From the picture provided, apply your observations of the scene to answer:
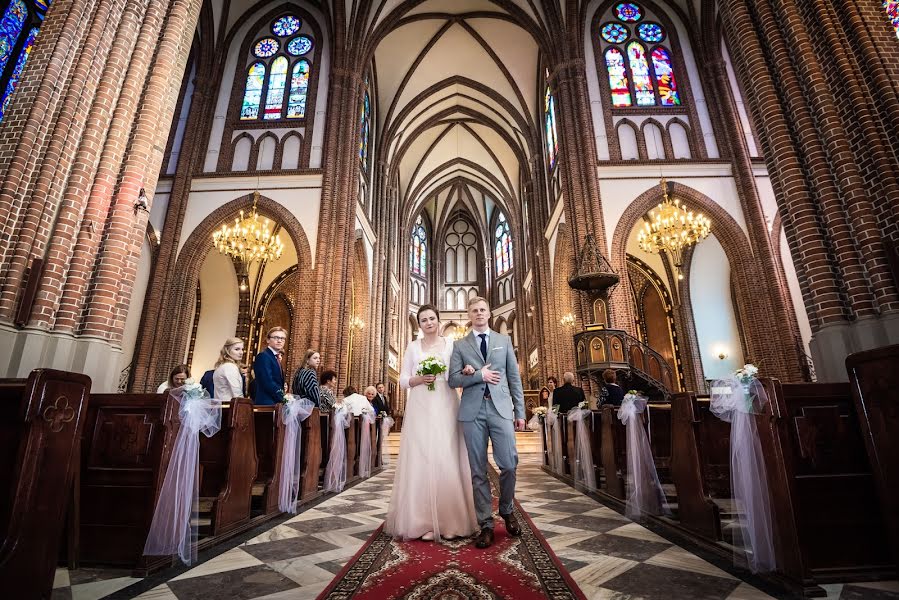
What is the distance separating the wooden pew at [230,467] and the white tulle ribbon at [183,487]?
0.38 m

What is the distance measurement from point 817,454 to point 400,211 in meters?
24.2

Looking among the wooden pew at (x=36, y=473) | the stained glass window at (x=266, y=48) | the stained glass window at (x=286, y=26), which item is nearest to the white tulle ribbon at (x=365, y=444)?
the wooden pew at (x=36, y=473)

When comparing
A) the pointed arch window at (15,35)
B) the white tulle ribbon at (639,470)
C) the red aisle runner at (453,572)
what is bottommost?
the red aisle runner at (453,572)

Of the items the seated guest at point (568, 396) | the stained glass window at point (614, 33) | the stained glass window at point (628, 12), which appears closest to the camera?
the seated guest at point (568, 396)

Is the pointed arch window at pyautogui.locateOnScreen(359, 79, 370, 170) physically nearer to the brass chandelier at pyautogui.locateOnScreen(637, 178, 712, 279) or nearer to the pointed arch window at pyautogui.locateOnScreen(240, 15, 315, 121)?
the pointed arch window at pyautogui.locateOnScreen(240, 15, 315, 121)

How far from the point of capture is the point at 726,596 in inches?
84.0

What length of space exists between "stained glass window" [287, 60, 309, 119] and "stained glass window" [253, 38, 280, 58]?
992mm

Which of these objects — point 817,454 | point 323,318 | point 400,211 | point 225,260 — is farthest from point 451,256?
point 817,454

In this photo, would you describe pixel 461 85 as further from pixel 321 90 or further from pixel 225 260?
pixel 225 260

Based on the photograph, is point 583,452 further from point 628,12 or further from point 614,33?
point 628,12

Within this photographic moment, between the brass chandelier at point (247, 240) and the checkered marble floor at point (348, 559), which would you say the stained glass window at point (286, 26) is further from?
the checkered marble floor at point (348, 559)

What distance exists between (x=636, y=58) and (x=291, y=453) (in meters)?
15.2

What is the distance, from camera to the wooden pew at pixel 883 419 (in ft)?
7.72

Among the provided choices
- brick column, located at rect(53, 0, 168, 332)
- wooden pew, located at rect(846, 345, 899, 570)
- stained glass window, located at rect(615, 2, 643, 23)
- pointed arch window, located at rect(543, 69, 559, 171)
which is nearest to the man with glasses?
brick column, located at rect(53, 0, 168, 332)
